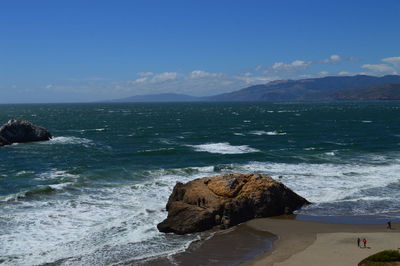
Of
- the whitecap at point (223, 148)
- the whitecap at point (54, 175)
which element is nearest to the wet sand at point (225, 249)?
the whitecap at point (54, 175)

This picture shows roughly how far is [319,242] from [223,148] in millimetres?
43613

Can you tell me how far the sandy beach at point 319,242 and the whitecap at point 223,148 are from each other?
3428cm

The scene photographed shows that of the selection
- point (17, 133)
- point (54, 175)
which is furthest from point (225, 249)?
point (17, 133)

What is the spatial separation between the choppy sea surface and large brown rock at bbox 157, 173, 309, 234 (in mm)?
1430

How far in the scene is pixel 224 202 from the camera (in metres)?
33.3

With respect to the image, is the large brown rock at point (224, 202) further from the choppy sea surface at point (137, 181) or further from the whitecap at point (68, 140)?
the whitecap at point (68, 140)

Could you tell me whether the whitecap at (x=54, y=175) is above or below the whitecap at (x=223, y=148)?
below

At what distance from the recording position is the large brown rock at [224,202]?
3177 cm

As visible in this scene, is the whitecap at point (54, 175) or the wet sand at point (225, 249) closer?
the wet sand at point (225, 249)

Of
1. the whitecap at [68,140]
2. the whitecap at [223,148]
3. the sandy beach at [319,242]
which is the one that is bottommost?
the sandy beach at [319,242]

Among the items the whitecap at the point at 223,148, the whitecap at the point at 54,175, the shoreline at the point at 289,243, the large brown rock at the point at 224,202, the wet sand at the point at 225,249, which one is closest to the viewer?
the wet sand at the point at 225,249

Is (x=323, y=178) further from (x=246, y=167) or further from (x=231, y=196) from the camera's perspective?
(x=231, y=196)

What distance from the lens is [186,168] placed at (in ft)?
178

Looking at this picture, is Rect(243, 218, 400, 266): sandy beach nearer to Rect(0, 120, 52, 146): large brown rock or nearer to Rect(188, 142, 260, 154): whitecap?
Rect(188, 142, 260, 154): whitecap
